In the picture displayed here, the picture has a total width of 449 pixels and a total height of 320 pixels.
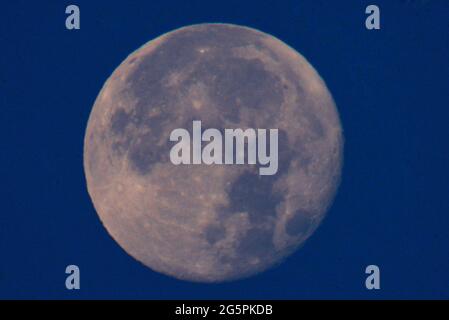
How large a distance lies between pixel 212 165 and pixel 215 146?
257 mm

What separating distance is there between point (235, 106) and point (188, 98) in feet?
2.06

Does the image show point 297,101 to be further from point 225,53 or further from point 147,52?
point 147,52

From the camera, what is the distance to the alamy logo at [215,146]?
650 centimetres

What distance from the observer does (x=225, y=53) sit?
23.1ft

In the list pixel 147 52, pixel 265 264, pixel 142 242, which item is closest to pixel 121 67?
pixel 147 52

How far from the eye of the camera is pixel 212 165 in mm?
6598

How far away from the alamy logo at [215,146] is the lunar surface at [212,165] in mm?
82

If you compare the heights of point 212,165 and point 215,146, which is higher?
point 215,146

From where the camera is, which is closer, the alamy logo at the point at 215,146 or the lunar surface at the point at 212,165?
the alamy logo at the point at 215,146

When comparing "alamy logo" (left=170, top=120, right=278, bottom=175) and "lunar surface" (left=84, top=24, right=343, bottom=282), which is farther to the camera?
"lunar surface" (left=84, top=24, right=343, bottom=282)

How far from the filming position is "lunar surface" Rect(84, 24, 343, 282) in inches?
263

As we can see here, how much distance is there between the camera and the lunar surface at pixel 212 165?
6.67 m

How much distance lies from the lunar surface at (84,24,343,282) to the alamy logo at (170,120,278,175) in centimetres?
8

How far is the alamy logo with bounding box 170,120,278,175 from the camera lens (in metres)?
6.50
